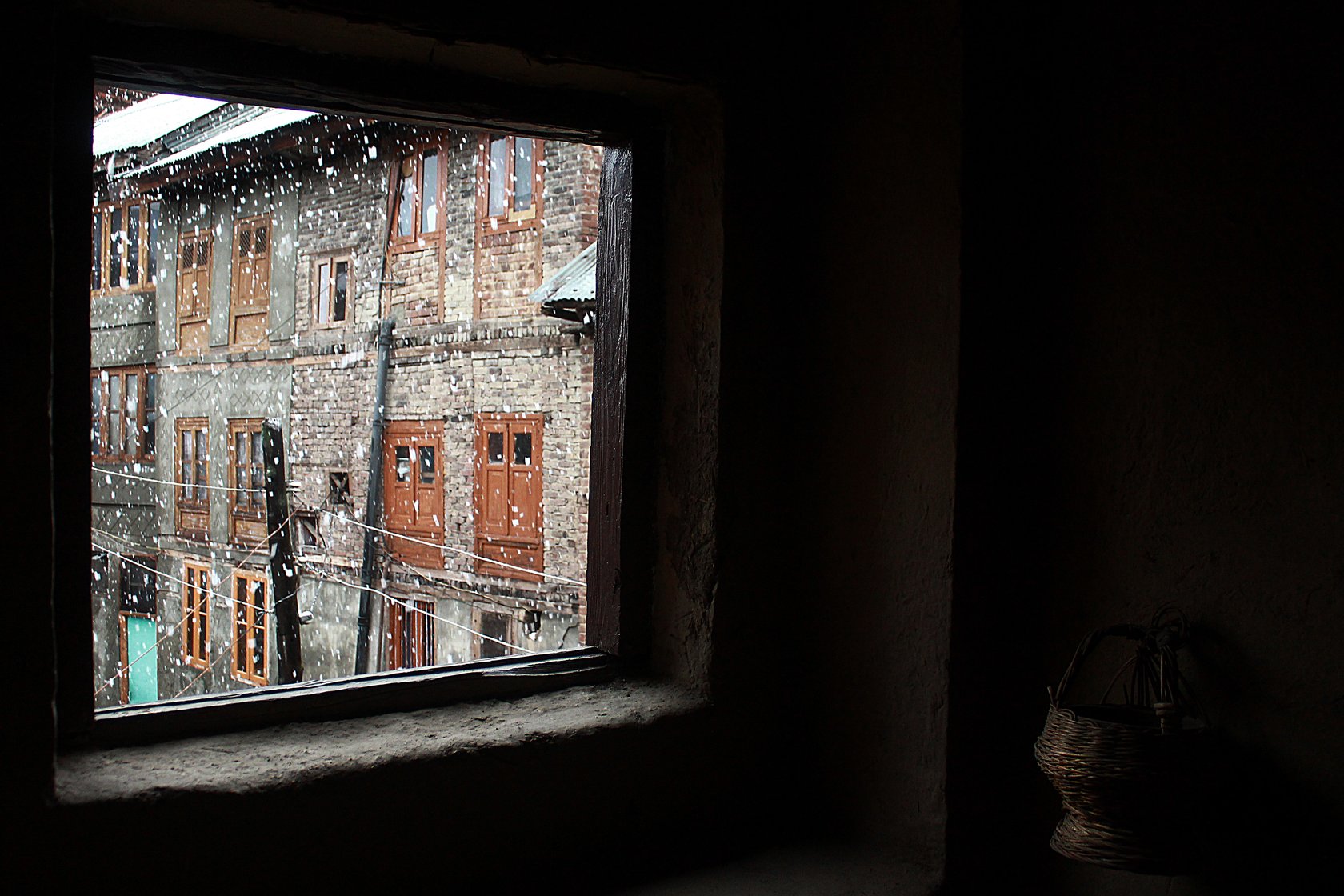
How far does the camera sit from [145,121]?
8148mm

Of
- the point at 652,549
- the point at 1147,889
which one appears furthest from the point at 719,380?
the point at 1147,889

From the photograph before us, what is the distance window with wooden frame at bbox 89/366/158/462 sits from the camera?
1048cm

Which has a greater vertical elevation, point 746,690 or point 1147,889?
point 746,690

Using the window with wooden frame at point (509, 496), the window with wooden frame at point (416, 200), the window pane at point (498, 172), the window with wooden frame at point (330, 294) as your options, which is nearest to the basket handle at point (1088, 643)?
the window with wooden frame at point (509, 496)

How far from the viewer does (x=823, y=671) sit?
145cm

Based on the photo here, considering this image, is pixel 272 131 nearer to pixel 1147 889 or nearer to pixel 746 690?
Answer: pixel 746 690

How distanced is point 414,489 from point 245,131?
3.35m

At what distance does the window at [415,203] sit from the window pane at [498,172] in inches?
18.1

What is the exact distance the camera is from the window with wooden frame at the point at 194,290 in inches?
381

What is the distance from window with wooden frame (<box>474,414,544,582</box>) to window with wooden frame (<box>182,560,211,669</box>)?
14.1ft

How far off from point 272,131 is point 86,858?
22.5 ft

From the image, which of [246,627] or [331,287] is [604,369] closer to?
[331,287]

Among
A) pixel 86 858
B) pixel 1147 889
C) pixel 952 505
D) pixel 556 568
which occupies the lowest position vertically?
pixel 556 568

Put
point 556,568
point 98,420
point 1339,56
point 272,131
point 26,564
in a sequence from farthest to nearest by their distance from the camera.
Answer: point 98,420 < point 556,568 < point 272,131 < point 1339,56 < point 26,564
